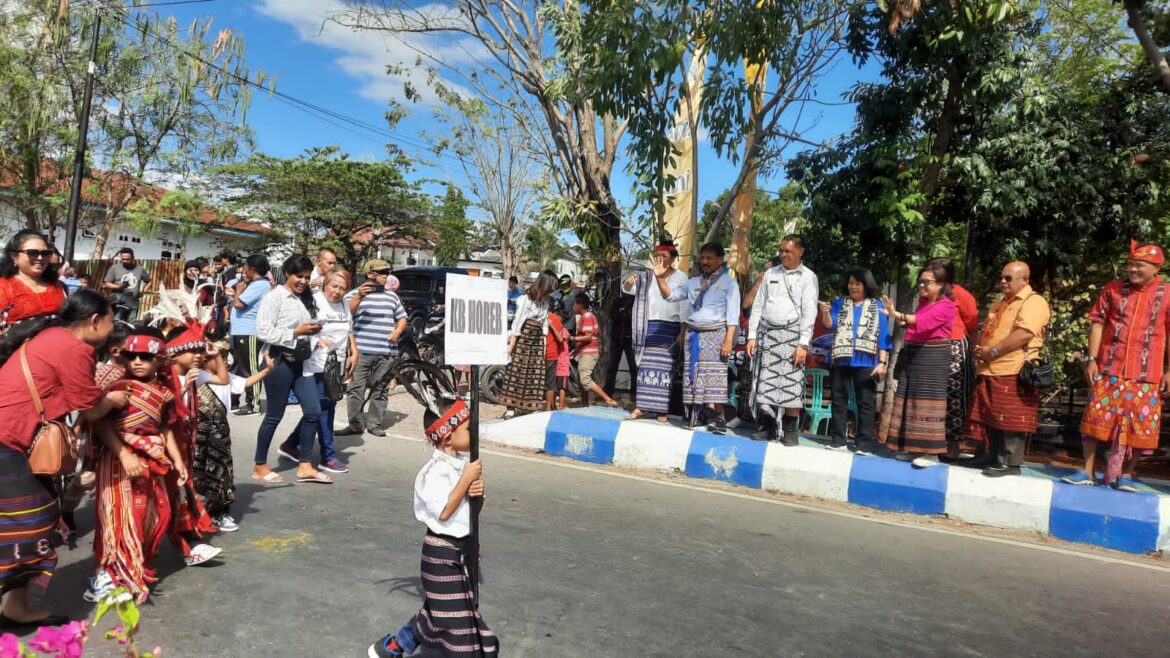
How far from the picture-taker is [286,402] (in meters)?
6.23

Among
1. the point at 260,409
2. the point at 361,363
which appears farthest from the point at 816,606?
the point at 260,409

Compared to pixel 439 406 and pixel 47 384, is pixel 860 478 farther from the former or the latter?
pixel 47 384

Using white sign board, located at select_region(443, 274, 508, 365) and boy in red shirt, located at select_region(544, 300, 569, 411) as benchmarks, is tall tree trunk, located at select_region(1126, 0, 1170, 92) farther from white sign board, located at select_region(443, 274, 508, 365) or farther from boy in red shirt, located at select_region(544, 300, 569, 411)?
white sign board, located at select_region(443, 274, 508, 365)

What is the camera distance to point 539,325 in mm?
9711

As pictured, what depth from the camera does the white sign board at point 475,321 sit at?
139 inches

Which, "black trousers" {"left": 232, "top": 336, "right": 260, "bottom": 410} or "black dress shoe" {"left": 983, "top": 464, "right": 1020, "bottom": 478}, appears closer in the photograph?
"black dress shoe" {"left": 983, "top": 464, "right": 1020, "bottom": 478}

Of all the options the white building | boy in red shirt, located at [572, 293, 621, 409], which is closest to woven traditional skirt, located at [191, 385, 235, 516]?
boy in red shirt, located at [572, 293, 621, 409]

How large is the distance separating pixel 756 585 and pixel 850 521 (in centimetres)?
191

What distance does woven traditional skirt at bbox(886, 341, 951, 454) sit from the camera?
6660mm

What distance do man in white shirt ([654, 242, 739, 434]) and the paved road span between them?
171cm

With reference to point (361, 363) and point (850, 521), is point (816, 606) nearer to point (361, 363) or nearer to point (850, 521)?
point (850, 521)

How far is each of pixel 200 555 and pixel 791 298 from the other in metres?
5.15

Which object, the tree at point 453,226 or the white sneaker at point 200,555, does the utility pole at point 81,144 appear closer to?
the white sneaker at point 200,555

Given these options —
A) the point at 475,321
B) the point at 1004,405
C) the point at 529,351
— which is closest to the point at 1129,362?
the point at 1004,405
